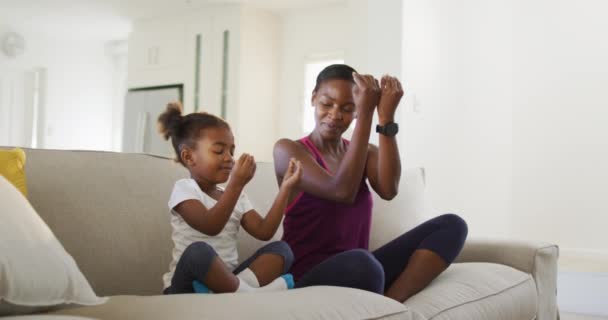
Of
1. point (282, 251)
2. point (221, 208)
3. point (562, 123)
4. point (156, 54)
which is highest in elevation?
point (156, 54)

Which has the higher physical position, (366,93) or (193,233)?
(366,93)

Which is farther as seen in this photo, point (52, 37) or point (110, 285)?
point (52, 37)

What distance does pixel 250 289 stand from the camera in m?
1.46

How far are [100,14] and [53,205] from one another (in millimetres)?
6283

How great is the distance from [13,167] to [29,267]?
19.6 inches

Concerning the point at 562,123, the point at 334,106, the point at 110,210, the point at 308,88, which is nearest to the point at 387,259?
the point at 334,106

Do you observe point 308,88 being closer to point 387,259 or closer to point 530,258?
point 530,258

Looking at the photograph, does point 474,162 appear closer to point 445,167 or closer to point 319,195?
point 445,167

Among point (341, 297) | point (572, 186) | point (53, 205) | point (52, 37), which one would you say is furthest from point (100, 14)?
point (341, 297)

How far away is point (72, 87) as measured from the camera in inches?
344

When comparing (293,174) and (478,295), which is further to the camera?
(478,295)

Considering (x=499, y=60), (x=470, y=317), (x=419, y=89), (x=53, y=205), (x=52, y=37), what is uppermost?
(x=52, y=37)

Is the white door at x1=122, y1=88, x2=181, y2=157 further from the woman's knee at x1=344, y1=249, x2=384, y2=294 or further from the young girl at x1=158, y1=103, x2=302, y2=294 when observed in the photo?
the woman's knee at x1=344, y1=249, x2=384, y2=294

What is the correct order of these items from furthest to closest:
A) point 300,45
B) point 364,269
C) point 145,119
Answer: point 145,119 → point 300,45 → point 364,269
